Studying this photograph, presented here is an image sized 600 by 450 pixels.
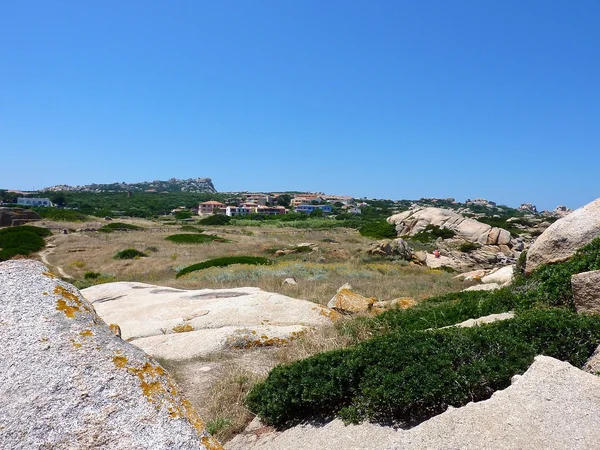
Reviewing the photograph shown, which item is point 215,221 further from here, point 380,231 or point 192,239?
point 380,231

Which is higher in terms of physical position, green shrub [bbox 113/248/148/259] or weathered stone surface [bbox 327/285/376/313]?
weathered stone surface [bbox 327/285/376/313]

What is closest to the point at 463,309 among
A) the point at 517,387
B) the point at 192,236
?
the point at 517,387

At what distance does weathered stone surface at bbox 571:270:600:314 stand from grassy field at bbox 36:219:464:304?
725 centimetres

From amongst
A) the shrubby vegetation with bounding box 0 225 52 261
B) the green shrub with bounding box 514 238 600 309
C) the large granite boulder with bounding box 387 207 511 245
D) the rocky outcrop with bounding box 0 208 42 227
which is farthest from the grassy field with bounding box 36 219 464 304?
the rocky outcrop with bounding box 0 208 42 227

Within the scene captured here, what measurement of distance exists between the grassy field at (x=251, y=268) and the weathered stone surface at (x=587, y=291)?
725 centimetres

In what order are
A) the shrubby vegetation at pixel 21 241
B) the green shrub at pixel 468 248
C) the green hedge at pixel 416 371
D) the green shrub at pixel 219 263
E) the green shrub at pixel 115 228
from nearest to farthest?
the green hedge at pixel 416 371 → the green shrub at pixel 219 263 → the shrubby vegetation at pixel 21 241 → the green shrub at pixel 468 248 → the green shrub at pixel 115 228

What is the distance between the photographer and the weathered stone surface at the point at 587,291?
778cm

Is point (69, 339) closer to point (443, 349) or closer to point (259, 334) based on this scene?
point (443, 349)

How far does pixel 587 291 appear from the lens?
7953 mm

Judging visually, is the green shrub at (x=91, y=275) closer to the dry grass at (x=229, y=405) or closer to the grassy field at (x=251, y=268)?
the grassy field at (x=251, y=268)

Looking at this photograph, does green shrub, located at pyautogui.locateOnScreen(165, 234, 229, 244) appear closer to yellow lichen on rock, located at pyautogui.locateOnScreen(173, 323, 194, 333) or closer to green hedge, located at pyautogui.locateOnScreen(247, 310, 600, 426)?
yellow lichen on rock, located at pyautogui.locateOnScreen(173, 323, 194, 333)

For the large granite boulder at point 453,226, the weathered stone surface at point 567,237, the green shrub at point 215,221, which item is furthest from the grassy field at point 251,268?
the green shrub at point 215,221

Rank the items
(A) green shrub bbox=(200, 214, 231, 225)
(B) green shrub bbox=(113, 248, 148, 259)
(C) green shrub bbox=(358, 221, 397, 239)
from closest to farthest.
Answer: (B) green shrub bbox=(113, 248, 148, 259) → (C) green shrub bbox=(358, 221, 397, 239) → (A) green shrub bbox=(200, 214, 231, 225)

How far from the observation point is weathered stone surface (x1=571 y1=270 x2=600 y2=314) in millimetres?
7777
